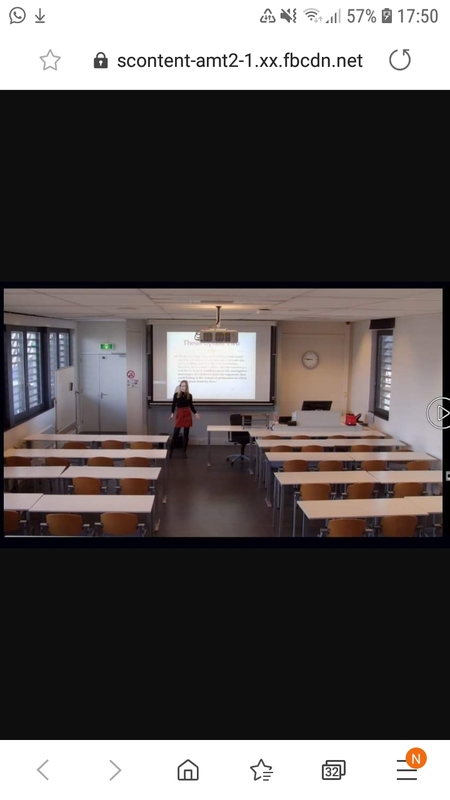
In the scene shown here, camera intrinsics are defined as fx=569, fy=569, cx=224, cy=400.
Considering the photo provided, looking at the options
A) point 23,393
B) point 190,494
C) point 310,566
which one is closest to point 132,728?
point 310,566

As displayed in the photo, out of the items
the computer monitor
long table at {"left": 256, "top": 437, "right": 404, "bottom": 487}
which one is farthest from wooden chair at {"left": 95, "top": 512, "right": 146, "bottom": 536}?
the computer monitor

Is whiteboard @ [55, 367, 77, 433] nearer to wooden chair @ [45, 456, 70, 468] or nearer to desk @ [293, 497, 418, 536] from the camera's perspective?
wooden chair @ [45, 456, 70, 468]

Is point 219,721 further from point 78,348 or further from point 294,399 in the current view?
point 78,348

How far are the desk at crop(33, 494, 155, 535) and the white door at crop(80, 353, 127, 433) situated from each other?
704cm

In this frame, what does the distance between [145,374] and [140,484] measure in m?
5.21

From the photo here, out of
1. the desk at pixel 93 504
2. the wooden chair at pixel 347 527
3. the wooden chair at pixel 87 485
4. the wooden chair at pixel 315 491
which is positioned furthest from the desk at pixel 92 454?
the wooden chair at pixel 347 527

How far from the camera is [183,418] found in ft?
32.5

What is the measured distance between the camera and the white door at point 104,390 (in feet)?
40.2
